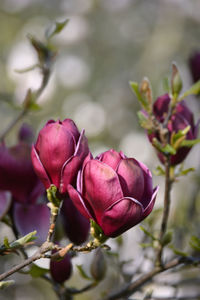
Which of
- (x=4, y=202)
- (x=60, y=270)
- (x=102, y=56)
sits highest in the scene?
(x=102, y=56)

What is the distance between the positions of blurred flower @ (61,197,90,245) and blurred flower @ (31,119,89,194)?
0.15 m

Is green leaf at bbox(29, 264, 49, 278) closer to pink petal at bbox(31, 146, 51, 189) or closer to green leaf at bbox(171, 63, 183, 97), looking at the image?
pink petal at bbox(31, 146, 51, 189)

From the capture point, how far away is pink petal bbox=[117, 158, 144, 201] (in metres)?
0.49

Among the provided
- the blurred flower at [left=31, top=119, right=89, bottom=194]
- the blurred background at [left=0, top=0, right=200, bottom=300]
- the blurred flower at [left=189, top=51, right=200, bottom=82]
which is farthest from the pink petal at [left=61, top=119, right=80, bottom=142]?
the blurred background at [left=0, top=0, right=200, bottom=300]

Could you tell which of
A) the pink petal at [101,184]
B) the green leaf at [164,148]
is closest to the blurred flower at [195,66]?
the green leaf at [164,148]

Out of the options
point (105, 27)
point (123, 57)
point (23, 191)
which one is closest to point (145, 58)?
point (123, 57)

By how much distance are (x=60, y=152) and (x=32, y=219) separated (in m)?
0.17

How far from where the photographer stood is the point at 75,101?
2508 mm

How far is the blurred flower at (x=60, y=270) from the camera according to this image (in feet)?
2.05

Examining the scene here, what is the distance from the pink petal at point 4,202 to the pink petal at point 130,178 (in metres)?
0.21

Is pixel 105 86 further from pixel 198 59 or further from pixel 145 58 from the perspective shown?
pixel 198 59

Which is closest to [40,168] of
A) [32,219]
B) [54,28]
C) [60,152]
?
[60,152]

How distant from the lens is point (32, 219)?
0.66 m

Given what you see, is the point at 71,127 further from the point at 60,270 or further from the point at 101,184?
the point at 60,270
